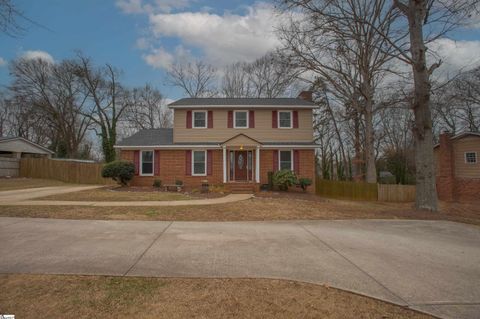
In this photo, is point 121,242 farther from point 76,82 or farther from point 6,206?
point 76,82

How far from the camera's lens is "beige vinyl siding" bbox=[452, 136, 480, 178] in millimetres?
19531

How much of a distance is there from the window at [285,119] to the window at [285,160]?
6.36 feet

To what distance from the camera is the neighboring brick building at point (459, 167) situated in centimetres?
1958

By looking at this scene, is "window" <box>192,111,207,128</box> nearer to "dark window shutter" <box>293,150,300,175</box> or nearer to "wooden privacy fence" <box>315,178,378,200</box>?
"dark window shutter" <box>293,150,300,175</box>

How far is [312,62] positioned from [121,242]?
20.2 m

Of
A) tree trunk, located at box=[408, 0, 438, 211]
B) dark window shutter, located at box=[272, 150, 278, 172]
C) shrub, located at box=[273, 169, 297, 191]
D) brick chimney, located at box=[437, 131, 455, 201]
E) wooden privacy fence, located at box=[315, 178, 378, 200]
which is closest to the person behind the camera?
tree trunk, located at box=[408, 0, 438, 211]

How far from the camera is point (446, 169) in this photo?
20766 mm

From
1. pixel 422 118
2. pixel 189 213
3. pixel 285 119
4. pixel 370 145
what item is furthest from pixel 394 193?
pixel 189 213

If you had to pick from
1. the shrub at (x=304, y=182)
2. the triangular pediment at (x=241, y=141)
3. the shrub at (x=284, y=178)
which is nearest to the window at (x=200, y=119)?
the triangular pediment at (x=241, y=141)

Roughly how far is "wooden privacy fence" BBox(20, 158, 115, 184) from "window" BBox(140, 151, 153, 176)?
23.1 ft

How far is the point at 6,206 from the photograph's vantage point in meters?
9.82

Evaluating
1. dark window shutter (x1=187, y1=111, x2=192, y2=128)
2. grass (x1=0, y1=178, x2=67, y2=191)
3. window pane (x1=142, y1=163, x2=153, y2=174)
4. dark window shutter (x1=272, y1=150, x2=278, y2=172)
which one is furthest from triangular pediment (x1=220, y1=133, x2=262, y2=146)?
grass (x1=0, y1=178, x2=67, y2=191)

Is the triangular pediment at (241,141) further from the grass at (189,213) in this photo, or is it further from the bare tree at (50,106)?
the bare tree at (50,106)

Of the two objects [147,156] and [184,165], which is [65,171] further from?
[184,165]
